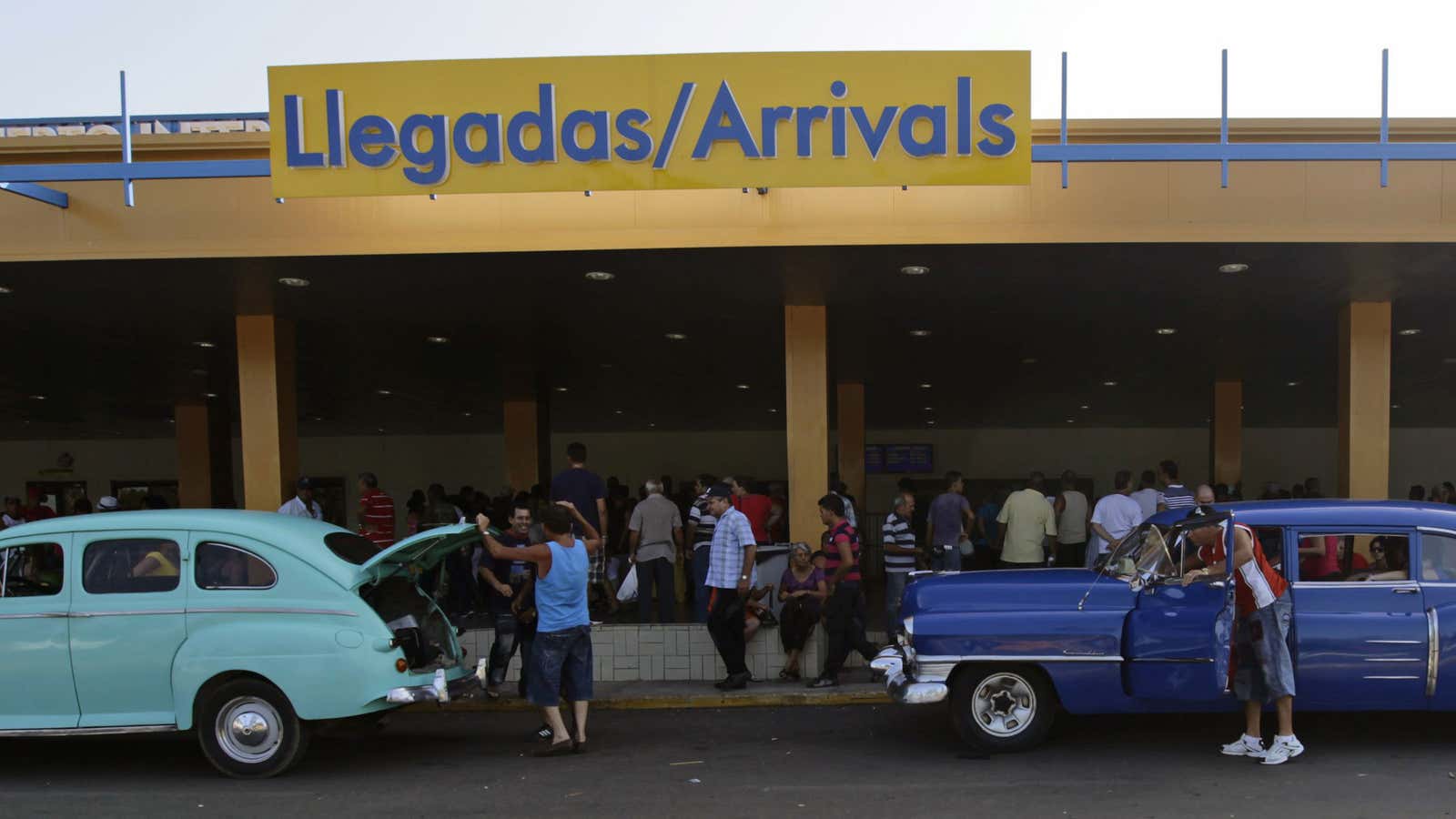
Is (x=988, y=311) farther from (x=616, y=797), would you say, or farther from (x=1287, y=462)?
(x=1287, y=462)

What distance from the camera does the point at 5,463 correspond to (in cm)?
2767

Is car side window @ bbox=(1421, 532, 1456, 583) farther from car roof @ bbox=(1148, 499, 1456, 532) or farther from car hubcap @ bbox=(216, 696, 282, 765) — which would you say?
car hubcap @ bbox=(216, 696, 282, 765)

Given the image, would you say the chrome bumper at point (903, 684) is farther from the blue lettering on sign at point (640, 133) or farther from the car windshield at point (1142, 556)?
the blue lettering on sign at point (640, 133)

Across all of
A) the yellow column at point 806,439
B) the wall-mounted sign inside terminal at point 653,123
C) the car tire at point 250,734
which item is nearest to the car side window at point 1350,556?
the wall-mounted sign inside terminal at point 653,123

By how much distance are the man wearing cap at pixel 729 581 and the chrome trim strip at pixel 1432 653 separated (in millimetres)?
4838

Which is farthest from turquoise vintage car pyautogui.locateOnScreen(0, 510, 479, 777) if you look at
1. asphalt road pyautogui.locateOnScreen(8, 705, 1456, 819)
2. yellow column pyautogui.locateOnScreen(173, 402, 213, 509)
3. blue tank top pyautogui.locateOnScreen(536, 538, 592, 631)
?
yellow column pyautogui.locateOnScreen(173, 402, 213, 509)

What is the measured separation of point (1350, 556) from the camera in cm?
677

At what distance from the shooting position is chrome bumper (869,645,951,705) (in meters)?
6.73

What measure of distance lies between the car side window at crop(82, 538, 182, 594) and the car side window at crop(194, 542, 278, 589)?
15cm

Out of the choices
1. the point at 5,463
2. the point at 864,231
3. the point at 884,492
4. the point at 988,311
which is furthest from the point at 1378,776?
Answer: the point at 5,463

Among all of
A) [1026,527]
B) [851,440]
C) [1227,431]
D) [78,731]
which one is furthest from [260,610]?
[1227,431]

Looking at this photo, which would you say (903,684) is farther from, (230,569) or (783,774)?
(230,569)

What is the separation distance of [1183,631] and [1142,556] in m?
0.62

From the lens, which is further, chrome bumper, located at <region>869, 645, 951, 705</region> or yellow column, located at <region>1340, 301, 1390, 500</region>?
yellow column, located at <region>1340, 301, 1390, 500</region>
